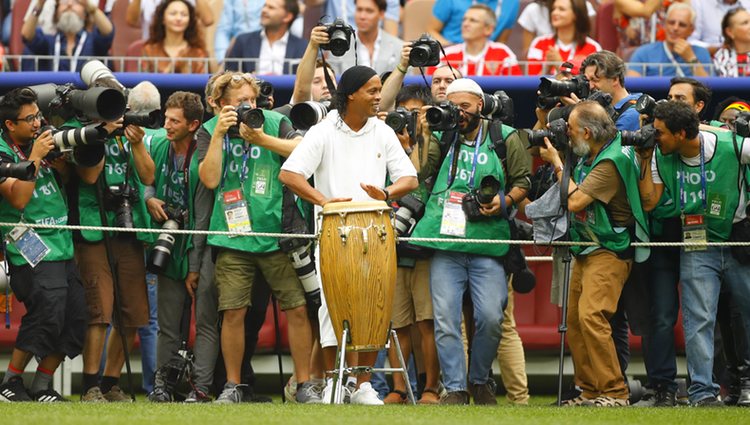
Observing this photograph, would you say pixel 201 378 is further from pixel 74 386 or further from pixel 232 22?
pixel 232 22

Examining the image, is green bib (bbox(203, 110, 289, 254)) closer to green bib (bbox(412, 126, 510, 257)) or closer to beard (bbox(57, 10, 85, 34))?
green bib (bbox(412, 126, 510, 257))

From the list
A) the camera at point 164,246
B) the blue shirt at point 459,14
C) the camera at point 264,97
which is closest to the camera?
the camera at point 164,246

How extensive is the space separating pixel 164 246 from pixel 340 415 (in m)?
2.50

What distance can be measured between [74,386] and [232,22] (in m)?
3.57

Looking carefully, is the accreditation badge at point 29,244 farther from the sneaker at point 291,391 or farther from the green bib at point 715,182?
the green bib at point 715,182

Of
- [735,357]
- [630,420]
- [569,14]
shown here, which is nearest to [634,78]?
[569,14]

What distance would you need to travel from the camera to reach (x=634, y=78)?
39.2ft

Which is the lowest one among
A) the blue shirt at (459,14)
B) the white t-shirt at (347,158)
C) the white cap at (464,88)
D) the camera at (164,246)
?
the camera at (164,246)

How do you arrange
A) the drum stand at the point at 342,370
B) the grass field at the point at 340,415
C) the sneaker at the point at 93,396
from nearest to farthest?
the grass field at the point at 340,415 < the drum stand at the point at 342,370 < the sneaker at the point at 93,396

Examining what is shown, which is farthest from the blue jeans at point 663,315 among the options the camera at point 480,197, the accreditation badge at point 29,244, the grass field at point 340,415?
the accreditation badge at point 29,244

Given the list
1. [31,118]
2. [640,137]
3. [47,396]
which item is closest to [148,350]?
[47,396]

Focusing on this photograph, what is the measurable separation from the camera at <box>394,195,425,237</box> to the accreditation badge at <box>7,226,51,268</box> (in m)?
2.18

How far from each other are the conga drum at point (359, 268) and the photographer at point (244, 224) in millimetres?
907

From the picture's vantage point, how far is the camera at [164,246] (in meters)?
9.68
